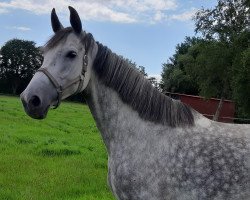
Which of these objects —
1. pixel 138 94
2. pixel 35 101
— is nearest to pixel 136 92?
pixel 138 94

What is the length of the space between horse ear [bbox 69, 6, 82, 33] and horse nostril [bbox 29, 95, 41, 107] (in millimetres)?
894

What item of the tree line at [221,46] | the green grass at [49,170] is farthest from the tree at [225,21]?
the green grass at [49,170]

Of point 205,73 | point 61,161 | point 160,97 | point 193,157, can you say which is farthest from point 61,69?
point 205,73

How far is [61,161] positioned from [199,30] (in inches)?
1417

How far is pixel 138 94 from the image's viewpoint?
4.55 m

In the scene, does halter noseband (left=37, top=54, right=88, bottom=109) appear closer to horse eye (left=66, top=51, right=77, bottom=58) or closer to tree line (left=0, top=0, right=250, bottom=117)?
horse eye (left=66, top=51, right=77, bottom=58)

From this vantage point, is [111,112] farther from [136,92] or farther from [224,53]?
[224,53]

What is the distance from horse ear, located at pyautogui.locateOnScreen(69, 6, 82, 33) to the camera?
14.2 feet

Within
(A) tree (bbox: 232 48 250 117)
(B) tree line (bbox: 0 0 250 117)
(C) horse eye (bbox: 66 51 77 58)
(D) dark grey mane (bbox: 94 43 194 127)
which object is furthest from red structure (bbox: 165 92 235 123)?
(C) horse eye (bbox: 66 51 77 58)

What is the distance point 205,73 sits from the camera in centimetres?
4388

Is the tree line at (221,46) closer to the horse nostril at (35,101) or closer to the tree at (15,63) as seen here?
the tree at (15,63)

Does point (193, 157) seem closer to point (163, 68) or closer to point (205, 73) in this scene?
point (205, 73)

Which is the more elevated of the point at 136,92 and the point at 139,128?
the point at 136,92

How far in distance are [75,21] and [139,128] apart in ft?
4.37
